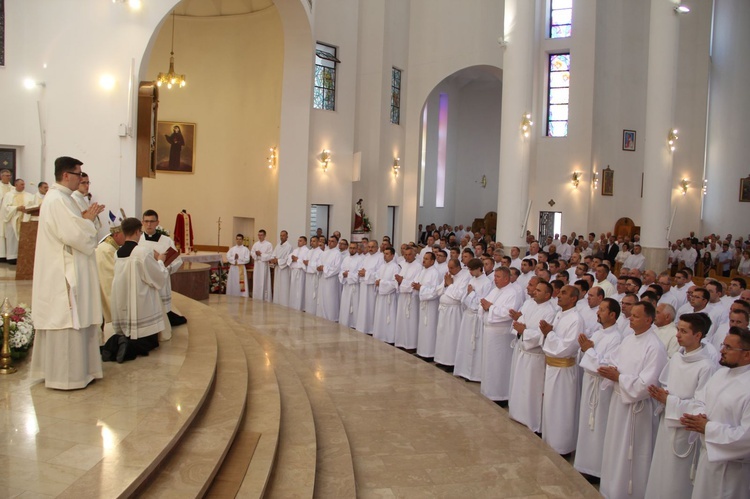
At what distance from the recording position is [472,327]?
30.7ft

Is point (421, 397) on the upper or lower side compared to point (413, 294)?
lower

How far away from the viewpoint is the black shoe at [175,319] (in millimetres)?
7930

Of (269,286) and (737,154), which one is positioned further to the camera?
(737,154)

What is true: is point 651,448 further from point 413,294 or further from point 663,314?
point 413,294

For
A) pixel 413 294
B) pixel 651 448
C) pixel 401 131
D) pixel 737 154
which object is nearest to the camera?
pixel 651 448

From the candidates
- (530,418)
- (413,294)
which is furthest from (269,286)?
(530,418)

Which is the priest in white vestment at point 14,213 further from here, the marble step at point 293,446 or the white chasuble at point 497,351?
the white chasuble at point 497,351

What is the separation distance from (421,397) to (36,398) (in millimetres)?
4251

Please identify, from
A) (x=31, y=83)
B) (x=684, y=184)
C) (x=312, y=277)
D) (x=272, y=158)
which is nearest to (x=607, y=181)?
(x=684, y=184)

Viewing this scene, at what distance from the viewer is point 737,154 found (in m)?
24.3

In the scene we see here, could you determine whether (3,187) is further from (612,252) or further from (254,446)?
(612,252)

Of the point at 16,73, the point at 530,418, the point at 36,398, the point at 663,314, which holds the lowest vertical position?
the point at 530,418

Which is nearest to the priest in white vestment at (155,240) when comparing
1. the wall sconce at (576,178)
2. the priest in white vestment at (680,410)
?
the priest in white vestment at (680,410)

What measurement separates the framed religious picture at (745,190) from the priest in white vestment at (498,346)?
19.7m
